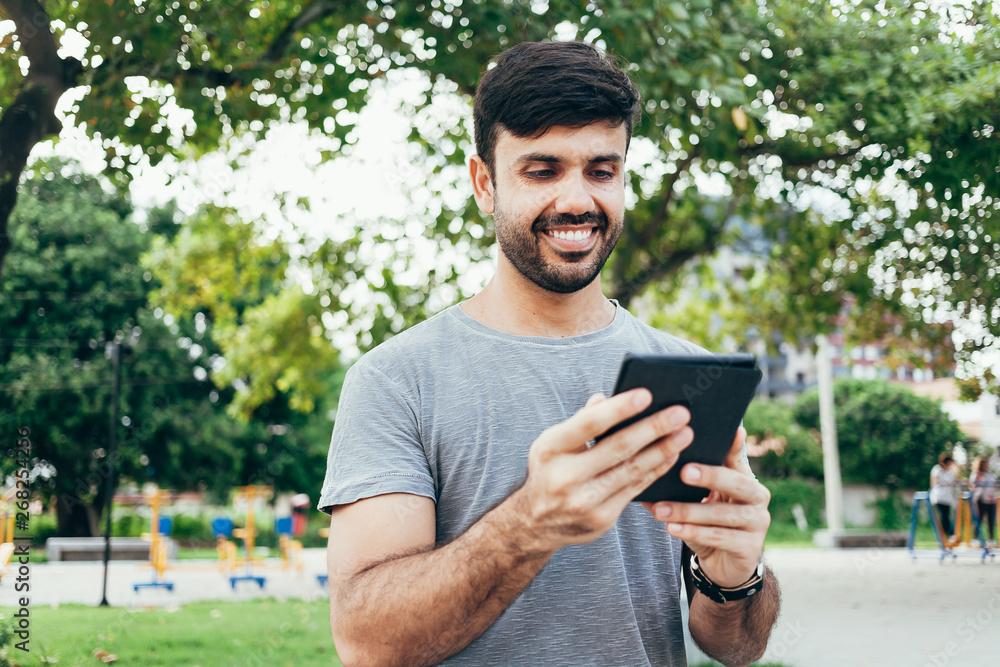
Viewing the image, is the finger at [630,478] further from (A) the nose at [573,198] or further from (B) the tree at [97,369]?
(B) the tree at [97,369]

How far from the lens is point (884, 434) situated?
23203 millimetres

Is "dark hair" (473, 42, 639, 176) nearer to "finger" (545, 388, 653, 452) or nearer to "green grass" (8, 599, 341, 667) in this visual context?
"finger" (545, 388, 653, 452)

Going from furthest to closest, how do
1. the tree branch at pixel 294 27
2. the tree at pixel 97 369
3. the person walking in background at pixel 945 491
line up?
the tree at pixel 97 369
the person walking in background at pixel 945 491
the tree branch at pixel 294 27

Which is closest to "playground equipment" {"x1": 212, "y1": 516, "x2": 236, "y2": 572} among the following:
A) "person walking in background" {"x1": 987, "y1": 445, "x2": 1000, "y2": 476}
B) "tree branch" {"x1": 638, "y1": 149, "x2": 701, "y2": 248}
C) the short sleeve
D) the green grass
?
the green grass

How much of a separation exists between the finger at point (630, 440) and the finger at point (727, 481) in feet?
0.50

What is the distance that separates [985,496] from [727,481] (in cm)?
1366

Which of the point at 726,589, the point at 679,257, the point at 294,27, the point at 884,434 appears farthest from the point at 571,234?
the point at 884,434

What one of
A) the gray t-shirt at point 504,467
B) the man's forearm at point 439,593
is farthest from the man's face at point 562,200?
the man's forearm at point 439,593

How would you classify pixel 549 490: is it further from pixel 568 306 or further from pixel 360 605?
pixel 568 306

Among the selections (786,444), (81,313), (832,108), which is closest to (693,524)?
(832,108)

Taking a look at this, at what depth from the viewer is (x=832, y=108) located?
604 cm

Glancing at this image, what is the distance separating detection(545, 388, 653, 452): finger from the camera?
109 centimetres

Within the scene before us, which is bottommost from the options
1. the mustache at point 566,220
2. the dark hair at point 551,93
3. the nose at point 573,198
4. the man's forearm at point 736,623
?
the man's forearm at point 736,623

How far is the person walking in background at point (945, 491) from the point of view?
13.0m
